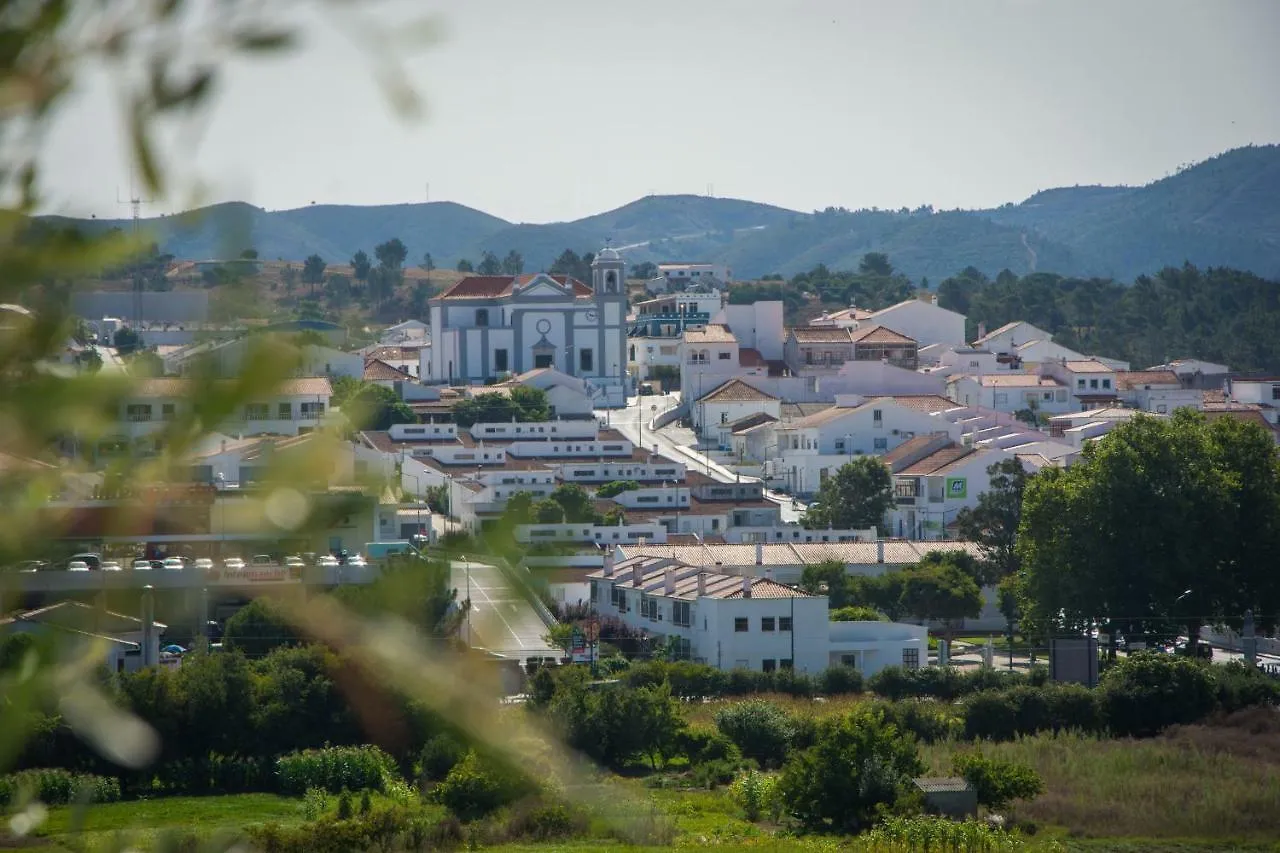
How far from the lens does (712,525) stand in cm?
2897

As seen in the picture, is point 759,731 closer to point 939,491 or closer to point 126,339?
point 126,339

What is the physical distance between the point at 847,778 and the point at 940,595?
9.42 metres

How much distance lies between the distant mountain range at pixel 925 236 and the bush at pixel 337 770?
129 meters

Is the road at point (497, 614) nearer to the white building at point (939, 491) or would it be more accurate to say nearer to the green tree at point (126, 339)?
the green tree at point (126, 339)

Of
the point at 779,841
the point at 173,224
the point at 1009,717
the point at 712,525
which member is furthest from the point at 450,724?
the point at 712,525

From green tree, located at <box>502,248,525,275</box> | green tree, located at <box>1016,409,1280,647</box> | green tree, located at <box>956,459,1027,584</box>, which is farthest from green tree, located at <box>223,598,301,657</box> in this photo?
green tree, located at <box>502,248,525,275</box>

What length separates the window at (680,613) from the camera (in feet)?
68.6

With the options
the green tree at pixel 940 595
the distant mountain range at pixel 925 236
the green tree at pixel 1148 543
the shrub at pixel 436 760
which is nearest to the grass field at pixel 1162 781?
the shrub at pixel 436 760

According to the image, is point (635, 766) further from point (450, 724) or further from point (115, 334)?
point (450, 724)

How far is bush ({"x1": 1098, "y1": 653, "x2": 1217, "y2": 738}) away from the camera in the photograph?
58.4 feet

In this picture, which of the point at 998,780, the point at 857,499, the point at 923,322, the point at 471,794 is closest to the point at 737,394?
the point at 857,499

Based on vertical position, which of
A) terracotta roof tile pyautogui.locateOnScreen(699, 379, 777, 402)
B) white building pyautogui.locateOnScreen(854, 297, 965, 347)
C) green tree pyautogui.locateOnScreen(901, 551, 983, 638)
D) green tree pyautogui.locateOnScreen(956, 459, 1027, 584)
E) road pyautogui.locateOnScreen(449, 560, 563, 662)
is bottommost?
green tree pyautogui.locateOnScreen(901, 551, 983, 638)

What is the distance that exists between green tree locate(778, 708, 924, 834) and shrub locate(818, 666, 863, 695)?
4714mm

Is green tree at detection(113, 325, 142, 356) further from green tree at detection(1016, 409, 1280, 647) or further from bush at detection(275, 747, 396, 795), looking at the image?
green tree at detection(1016, 409, 1280, 647)
